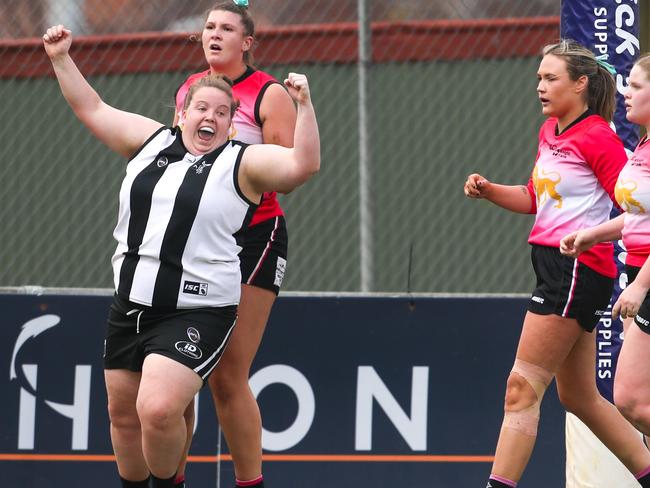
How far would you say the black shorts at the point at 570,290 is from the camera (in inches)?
178

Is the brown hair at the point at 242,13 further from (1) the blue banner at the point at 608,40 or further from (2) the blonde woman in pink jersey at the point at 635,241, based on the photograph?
(2) the blonde woman in pink jersey at the point at 635,241

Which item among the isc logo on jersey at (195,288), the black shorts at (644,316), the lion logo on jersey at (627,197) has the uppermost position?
the lion logo on jersey at (627,197)

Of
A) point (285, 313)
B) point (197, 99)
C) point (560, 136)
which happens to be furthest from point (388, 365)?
point (197, 99)

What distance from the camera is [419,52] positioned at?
693cm

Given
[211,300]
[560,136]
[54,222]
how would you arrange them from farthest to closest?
1. [54,222]
2. [560,136]
3. [211,300]

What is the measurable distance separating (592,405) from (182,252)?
178 cm

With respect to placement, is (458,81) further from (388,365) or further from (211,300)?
(211,300)

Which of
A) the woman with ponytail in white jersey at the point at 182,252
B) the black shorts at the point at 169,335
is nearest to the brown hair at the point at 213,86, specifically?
the woman with ponytail in white jersey at the point at 182,252

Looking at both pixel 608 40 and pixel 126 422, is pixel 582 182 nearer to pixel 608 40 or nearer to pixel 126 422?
pixel 608 40

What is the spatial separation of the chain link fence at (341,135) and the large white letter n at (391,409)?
50.0 inches

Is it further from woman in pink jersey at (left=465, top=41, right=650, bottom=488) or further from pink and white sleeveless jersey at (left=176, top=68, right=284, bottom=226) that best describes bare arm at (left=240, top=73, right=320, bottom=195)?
woman in pink jersey at (left=465, top=41, right=650, bottom=488)

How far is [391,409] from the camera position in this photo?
5.59 meters

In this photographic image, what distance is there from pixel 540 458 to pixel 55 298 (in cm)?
244

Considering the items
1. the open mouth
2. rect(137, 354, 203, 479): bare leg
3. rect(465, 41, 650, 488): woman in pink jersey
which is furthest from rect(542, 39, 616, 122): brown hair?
rect(137, 354, 203, 479): bare leg
